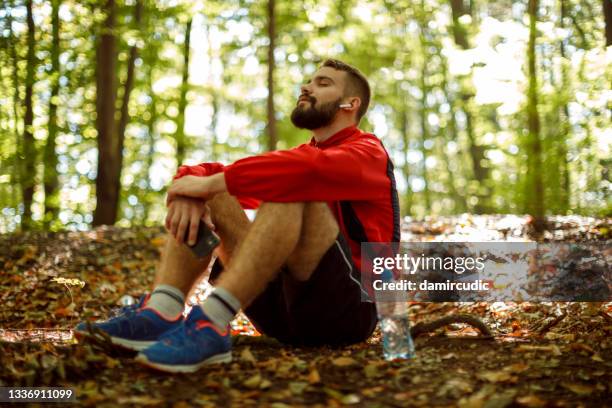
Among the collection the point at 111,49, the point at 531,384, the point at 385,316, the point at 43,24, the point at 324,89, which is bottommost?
the point at 531,384

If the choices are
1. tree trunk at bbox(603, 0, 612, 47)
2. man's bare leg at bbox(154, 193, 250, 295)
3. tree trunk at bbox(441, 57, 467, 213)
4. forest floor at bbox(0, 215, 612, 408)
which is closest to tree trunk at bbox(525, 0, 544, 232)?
tree trunk at bbox(603, 0, 612, 47)

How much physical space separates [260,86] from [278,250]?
15.4m

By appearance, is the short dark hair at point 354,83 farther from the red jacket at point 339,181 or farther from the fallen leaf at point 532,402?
the fallen leaf at point 532,402

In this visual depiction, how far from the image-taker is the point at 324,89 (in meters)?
3.44

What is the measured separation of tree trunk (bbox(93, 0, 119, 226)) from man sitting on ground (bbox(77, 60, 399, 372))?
571 centimetres

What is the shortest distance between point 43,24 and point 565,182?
303 inches

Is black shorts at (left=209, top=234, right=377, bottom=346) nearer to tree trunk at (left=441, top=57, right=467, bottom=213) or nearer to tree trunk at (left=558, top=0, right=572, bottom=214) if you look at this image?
tree trunk at (left=558, top=0, right=572, bottom=214)

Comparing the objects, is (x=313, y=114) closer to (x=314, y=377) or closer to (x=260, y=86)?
(x=314, y=377)

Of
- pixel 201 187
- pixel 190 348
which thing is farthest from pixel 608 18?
pixel 190 348

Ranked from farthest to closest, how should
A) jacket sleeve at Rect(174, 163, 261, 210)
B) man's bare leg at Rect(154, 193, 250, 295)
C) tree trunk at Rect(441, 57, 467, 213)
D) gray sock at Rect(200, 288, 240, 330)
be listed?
tree trunk at Rect(441, 57, 467, 213) → jacket sleeve at Rect(174, 163, 261, 210) → man's bare leg at Rect(154, 193, 250, 295) → gray sock at Rect(200, 288, 240, 330)

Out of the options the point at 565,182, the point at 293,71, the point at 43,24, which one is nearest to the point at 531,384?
the point at 565,182

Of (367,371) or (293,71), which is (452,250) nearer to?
(367,371)

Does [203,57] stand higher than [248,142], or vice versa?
[203,57]

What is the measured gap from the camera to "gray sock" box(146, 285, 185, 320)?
8.96 feet
